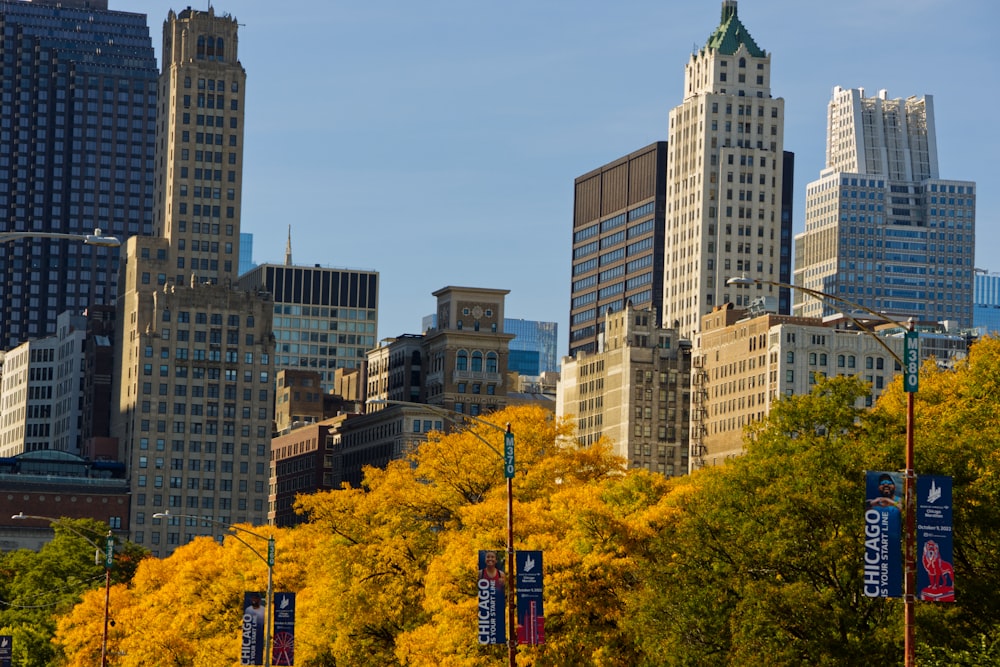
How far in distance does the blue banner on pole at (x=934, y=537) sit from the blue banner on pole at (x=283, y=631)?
48313mm

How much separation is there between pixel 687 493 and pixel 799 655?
21215 mm

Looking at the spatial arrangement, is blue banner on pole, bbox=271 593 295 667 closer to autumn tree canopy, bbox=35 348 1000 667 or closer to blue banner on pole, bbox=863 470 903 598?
autumn tree canopy, bbox=35 348 1000 667

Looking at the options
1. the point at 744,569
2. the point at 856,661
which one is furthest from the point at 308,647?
the point at 856,661

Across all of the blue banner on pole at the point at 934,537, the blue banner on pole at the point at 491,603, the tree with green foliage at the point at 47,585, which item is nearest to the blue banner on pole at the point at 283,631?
the blue banner on pole at the point at 491,603

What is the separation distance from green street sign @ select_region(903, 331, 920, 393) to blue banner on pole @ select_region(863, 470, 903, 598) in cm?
328

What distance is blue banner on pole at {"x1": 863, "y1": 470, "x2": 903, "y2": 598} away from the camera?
2056 inches

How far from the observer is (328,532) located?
114 m

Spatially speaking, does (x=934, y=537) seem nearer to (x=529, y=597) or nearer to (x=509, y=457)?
(x=509, y=457)

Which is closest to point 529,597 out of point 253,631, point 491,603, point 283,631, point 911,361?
point 491,603

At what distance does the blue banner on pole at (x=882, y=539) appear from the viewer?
2056 inches

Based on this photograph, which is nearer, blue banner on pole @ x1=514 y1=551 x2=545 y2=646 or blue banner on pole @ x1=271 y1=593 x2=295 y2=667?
blue banner on pole @ x1=514 y1=551 x2=545 y2=646

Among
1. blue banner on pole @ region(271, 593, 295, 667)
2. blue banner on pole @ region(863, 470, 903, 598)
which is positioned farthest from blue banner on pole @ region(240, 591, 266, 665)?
blue banner on pole @ region(863, 470, 903, 598)

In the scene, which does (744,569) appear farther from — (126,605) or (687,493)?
(126,605)

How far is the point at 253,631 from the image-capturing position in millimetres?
98750
